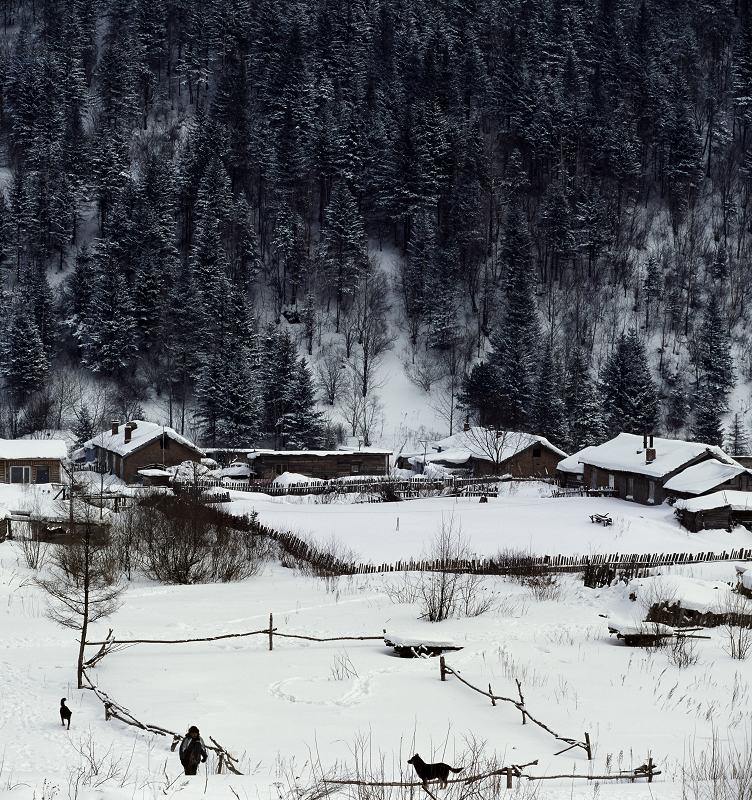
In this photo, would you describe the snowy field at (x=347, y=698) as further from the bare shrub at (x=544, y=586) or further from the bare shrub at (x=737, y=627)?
the bare shrub at (x=544, y=586)

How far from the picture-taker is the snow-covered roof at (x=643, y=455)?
46.8m

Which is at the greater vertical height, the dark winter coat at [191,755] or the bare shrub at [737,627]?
the dark winter coat at [191,755]

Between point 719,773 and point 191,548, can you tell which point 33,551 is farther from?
point 719,773

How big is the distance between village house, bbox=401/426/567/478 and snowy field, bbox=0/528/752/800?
34693mm

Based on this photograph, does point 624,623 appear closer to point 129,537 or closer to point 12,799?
point 12,799

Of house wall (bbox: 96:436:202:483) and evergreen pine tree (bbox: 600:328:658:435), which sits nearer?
house wall (bbox: 96:436:202:483)

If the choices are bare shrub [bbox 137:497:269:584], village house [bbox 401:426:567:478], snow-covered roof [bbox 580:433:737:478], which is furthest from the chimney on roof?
snow-covered roof [bbox 580:433:737:478]

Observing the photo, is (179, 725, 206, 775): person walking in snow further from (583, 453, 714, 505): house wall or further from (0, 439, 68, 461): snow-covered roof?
(0, 439, 68, 461): snow-covered roof

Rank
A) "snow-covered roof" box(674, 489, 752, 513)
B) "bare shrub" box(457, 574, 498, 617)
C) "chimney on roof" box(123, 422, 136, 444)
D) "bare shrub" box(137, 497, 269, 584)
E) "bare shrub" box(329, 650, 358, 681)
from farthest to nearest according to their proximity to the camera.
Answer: "chimney on roof" box(123, 422, 136, 444) → "snow-covered roof" box(674, 489, 752, 513) → "bare shrub" box(137, 497, 269, 584) → "bare shrub" box(457, 574, 498, 617) → "bare shrub" box(329, 650, 358, 681)

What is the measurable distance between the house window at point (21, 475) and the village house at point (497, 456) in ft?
94.6

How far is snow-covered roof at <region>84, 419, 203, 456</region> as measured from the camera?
5403 cm

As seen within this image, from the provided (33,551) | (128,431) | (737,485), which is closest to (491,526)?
(737,485)

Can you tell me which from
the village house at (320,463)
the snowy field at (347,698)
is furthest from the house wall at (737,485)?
the snowy field at (347,698)

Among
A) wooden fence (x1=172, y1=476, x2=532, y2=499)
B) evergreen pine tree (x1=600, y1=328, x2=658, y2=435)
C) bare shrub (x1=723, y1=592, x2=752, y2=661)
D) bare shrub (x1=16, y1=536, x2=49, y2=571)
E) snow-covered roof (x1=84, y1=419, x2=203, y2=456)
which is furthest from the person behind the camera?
evergreen pine tree (x1=600, y1=328, x2=658, y2=435)
